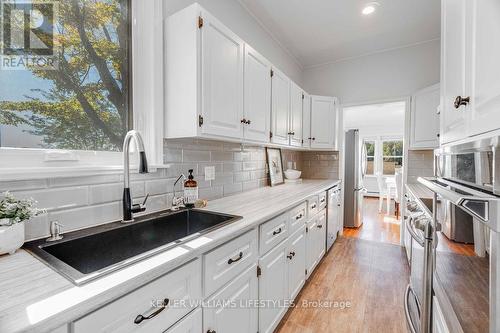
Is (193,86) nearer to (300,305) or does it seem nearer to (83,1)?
(83,1)

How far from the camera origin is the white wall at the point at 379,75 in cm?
300

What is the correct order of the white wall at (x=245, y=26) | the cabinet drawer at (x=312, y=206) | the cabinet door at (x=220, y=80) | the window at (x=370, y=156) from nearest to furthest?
the cabinet door at (x=220, y=80)
the white wall at (x=245, y=26)
the cabinet drawer at (x=312, y=206)
the window at (x=370, y=156)

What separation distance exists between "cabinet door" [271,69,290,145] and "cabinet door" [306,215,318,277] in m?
0.86

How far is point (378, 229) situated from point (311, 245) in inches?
94.1

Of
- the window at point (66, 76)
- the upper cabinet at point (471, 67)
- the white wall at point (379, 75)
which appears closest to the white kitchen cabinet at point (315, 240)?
the upper cabinet at point (471, 67)

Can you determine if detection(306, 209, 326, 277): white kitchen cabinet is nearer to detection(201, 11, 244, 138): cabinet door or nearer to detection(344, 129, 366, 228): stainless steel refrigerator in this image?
detection(201, 11, 244, 138): cabinet door

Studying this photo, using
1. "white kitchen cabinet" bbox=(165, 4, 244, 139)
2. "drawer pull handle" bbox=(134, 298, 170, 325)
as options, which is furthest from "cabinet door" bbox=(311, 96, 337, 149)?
"drawer pull handle" bbox=(134, 298, 170, 325)

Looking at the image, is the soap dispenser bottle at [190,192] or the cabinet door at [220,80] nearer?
the cabinet door at [220,80]

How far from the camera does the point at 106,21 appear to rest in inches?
52.7

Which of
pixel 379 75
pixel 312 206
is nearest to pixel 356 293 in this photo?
pixel 312 206

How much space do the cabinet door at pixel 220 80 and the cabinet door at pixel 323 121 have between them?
1.90 m

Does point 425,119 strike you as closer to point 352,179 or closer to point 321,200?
point 352,179

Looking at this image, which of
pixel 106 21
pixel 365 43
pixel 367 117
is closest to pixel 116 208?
pixel 106 21

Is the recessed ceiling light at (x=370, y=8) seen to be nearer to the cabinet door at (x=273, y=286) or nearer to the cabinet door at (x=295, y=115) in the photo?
the cabinet door at (x=295, y=115)
